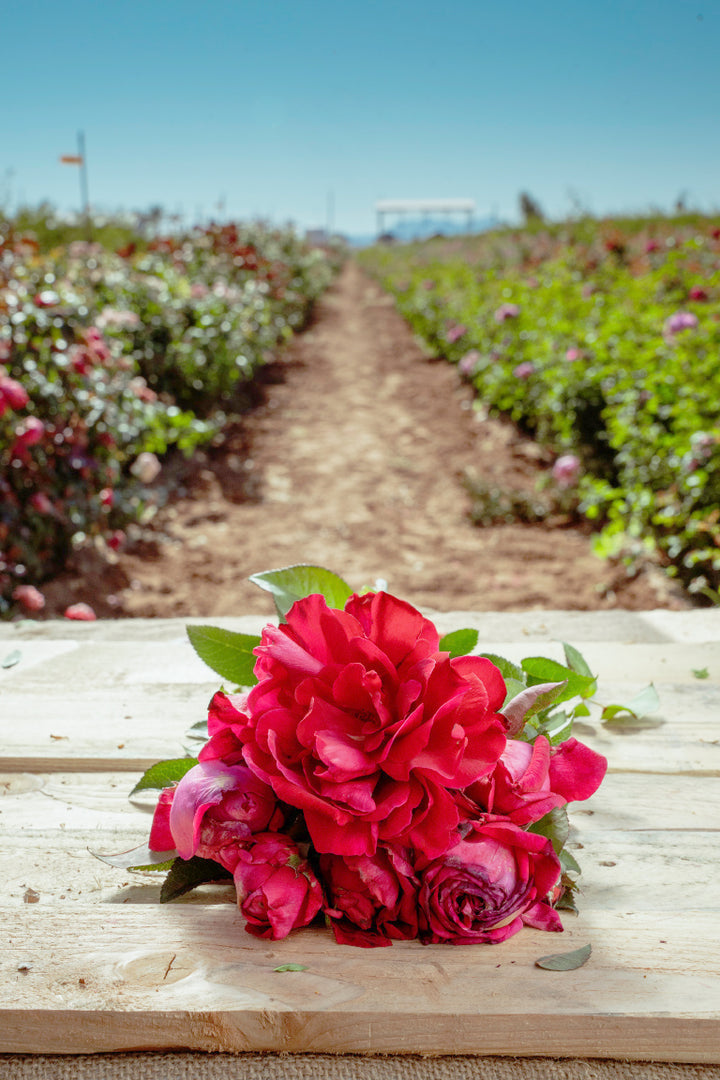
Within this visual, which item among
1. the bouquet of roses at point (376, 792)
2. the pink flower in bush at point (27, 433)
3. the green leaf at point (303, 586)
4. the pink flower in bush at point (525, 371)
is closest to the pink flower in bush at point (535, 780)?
the bouquet of roses at point (376, 792)

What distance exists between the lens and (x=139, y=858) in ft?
2.86

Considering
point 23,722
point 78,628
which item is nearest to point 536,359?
point 78,628

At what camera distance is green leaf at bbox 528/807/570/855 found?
0.78 meters

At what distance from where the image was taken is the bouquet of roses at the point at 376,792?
683 mm

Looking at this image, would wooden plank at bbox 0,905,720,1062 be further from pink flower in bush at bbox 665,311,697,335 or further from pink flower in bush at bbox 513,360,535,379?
pink flower in bush at bbox 513,360,535,379

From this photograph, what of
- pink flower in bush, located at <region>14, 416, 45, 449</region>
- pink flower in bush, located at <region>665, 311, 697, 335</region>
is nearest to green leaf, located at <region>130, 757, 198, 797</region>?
pink flower in bush, located at <region>14, 416, 45, 449</region>

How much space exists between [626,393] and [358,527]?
→ 4.94 ft

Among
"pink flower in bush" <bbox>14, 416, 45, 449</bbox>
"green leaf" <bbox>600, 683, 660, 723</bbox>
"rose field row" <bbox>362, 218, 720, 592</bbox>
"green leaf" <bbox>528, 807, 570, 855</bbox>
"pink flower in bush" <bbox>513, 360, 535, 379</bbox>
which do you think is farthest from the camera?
"pink flower in bush" <bbox>513, 360, 535, 379</bbox>

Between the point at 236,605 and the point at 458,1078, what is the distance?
275 centimetres

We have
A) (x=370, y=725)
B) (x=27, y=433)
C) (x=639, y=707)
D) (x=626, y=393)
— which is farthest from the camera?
(x=626, y=393)

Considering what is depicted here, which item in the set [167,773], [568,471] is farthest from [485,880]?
[568,471]

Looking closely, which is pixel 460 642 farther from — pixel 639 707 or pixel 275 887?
pixel 639 707

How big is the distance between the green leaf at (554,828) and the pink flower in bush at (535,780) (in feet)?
0.05

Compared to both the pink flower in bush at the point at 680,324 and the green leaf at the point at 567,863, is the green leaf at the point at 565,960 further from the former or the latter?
the pink flower in bush at the point at 680,324
